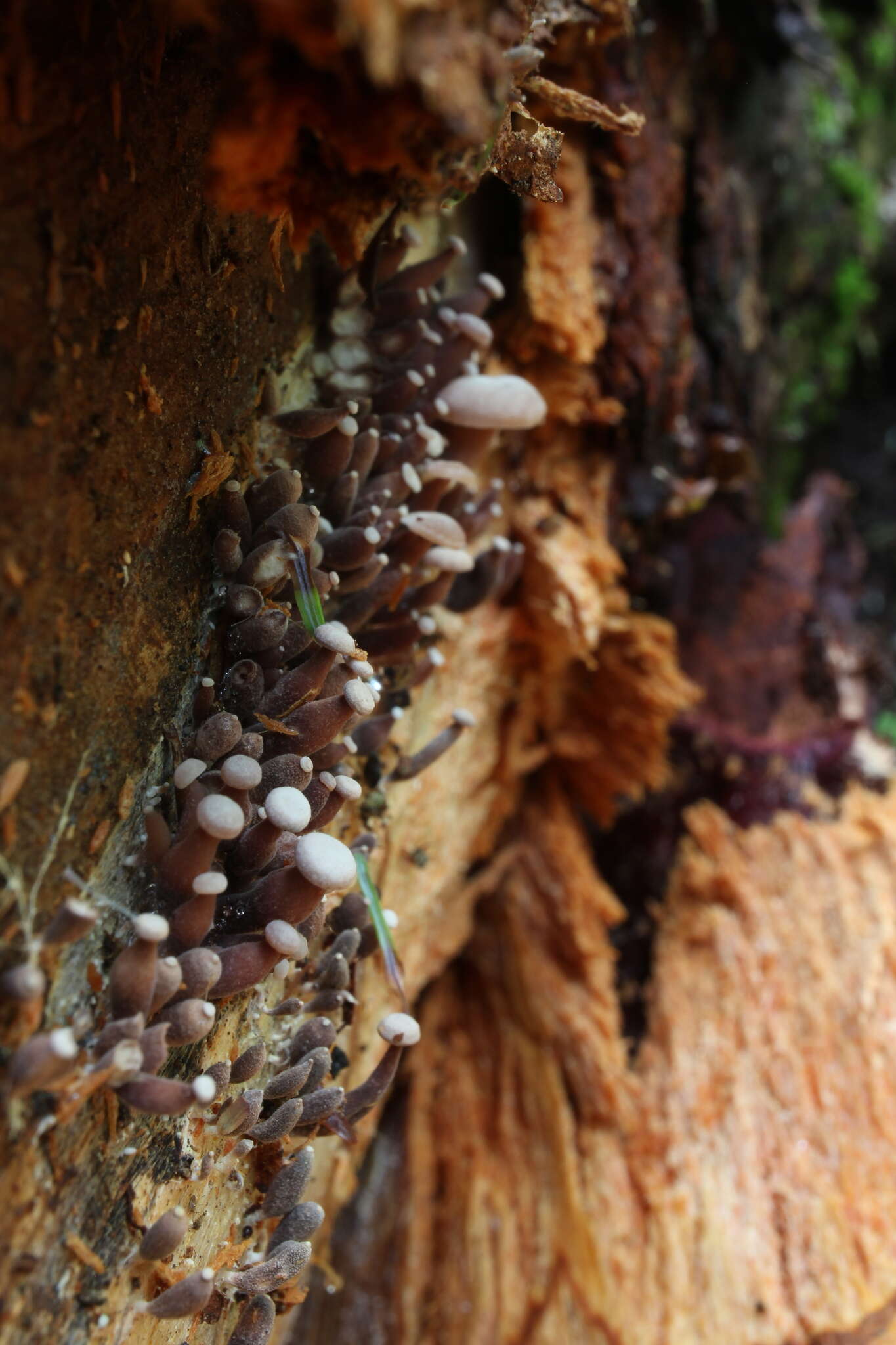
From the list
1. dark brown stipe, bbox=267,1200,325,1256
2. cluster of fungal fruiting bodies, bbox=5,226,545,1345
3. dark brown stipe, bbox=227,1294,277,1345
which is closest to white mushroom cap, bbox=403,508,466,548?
cluster of fungal fruiting bodies, bbox=5,226,545,1345

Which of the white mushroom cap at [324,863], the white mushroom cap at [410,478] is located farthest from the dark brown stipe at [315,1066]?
the white mushroom cap at [410,478]

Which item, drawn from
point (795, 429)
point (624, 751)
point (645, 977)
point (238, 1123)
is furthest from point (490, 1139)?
point (795, 429)

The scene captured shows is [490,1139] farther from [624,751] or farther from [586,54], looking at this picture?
[586,54]

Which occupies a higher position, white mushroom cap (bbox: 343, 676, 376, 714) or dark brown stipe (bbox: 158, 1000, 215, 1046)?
white mushroom cap (bbox: 343, 676, 376, 714)

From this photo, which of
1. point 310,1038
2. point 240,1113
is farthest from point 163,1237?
point 310,1038

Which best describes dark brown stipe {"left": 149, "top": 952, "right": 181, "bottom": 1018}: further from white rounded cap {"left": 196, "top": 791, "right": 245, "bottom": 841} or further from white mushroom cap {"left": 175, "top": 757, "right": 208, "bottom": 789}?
white mushroom cap {"left": 175, "top": 757, "right": 208, "bottom": 789}

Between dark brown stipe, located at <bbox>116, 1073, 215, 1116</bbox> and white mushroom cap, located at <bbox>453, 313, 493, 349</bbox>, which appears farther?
white mushroom cap, located at <bbox>453, 313, 493, 349</bbox>

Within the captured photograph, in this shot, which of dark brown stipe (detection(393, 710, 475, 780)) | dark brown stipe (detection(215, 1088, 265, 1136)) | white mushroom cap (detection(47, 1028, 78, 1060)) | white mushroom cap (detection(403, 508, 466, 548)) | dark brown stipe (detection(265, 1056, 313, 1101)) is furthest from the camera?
dark brown stipe (detection(393, 710, 475, 780))
